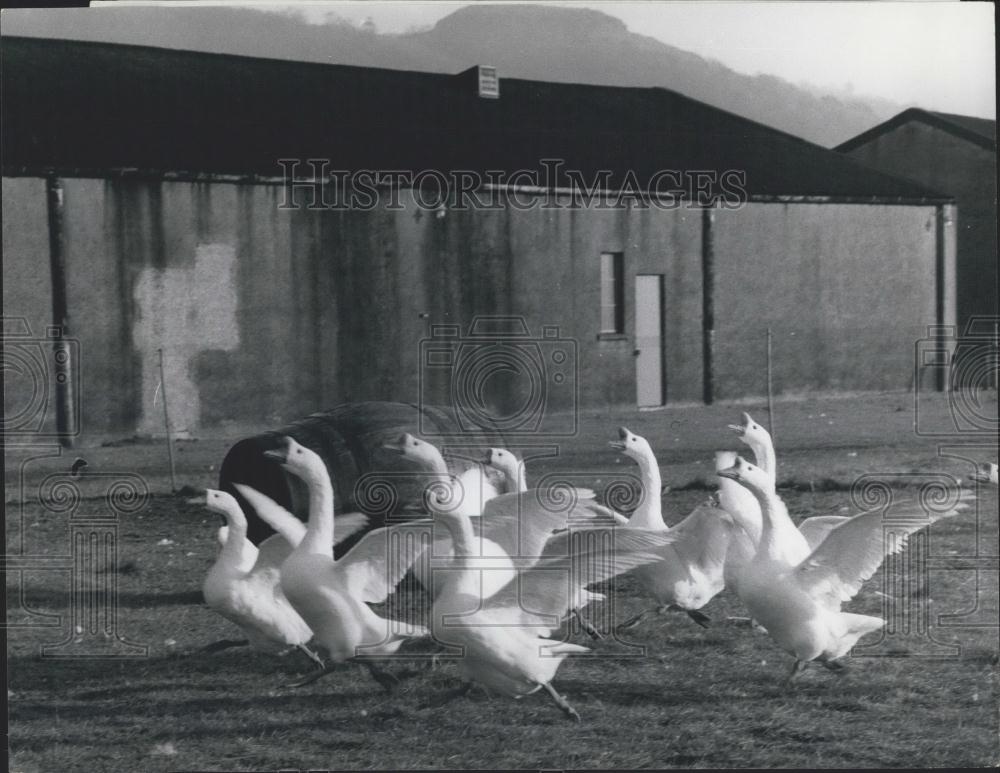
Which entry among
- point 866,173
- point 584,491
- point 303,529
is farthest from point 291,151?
point 866,173

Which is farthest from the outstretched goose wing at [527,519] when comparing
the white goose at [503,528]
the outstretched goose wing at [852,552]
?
the outstretched goose wing at [852,552]

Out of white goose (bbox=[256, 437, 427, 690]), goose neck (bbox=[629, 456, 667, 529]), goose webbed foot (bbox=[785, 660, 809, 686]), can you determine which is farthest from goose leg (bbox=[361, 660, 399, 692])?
goose webbed foot (bbox=[785, 660, 809, 686])

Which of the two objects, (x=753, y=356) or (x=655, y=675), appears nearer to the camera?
(x=655, y=675)

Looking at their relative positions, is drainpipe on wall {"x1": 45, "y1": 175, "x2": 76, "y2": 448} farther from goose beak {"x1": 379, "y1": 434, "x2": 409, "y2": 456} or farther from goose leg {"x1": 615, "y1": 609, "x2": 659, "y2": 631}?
goose leg {"x1": 615, "y1": 609, "x2": 659, "y2": 631}

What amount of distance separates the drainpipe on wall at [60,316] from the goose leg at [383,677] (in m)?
1.17

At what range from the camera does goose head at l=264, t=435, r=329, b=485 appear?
10.6 feet

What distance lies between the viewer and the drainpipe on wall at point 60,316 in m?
3.21

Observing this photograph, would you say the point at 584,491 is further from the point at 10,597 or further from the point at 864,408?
the point at 10,597

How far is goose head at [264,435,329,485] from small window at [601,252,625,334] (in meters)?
1.01

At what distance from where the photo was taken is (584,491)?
10.8ft

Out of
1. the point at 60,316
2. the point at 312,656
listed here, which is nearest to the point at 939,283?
the point at 312,656

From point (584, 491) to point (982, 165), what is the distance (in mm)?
1673

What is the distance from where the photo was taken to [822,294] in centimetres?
355

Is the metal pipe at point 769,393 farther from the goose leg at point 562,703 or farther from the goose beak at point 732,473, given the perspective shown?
the goose leg at point 562,703
